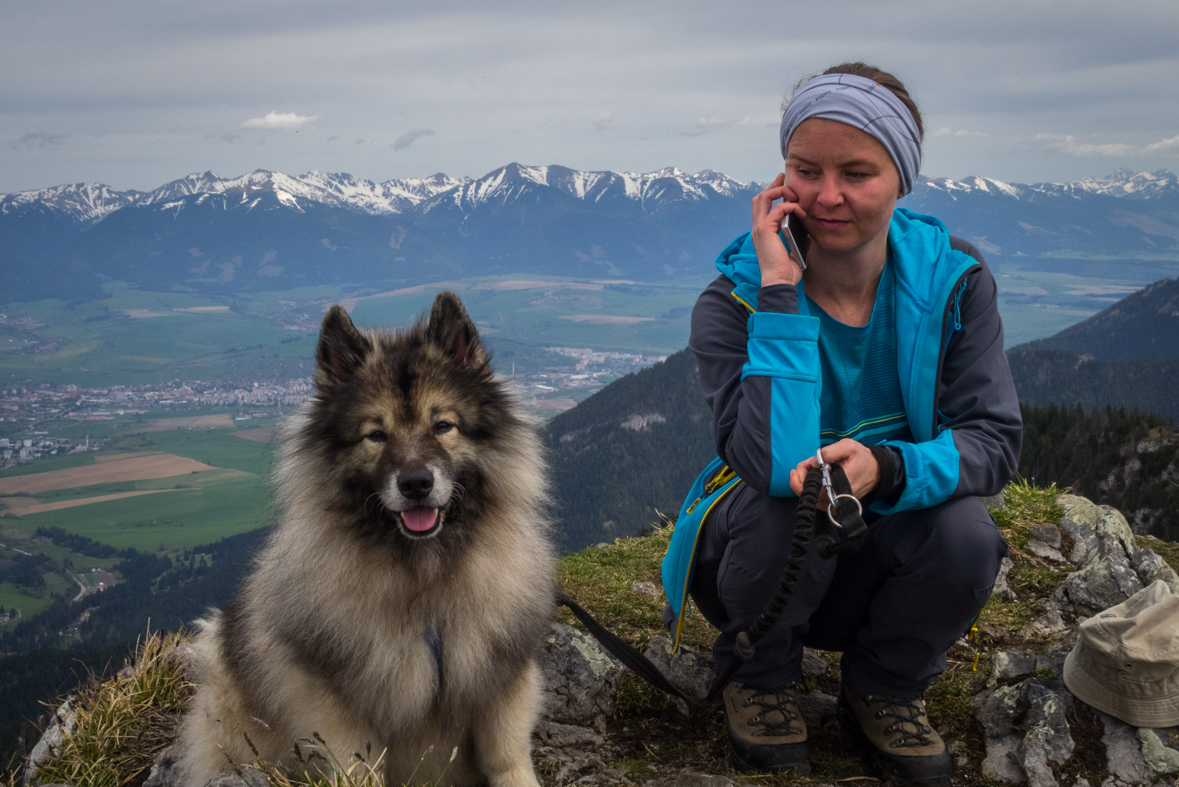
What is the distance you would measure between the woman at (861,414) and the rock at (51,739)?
414 cm

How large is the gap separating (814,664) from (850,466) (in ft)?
7.07

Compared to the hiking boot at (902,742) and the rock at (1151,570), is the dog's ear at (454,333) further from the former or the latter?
the rock at (1151,570)

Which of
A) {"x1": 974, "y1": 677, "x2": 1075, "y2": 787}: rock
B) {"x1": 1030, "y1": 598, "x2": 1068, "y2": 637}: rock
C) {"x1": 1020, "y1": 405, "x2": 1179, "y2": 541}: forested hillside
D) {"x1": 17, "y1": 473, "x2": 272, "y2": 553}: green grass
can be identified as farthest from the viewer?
{"x1": 17, "y1": 473, "x2": 272, "y2": 553}: green grass

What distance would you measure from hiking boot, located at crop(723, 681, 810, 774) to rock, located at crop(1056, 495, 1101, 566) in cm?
369

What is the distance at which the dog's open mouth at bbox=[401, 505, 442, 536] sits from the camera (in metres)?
3.22

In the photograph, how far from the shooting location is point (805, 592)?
3.41 meters

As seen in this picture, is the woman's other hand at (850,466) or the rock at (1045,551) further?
the rock at (1045,551)

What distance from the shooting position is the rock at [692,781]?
3.35 m

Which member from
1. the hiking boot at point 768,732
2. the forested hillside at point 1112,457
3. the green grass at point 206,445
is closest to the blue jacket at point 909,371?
the hiking boot at point 768,732

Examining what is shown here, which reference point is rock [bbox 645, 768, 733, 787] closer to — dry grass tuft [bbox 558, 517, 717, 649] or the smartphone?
dry grass tuft [bbox 558, 517, 717, 649]

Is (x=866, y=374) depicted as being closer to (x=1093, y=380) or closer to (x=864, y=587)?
(x=864, y=587)

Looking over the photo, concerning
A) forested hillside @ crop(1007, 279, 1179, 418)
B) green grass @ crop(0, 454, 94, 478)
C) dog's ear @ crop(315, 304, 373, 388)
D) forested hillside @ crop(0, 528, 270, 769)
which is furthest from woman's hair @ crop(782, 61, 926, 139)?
green grass @ crop(0, 454, 94, 478)

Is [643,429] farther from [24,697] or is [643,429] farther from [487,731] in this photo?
[487,731]

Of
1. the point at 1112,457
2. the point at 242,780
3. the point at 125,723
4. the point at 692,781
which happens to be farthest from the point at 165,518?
the point at 692,781
